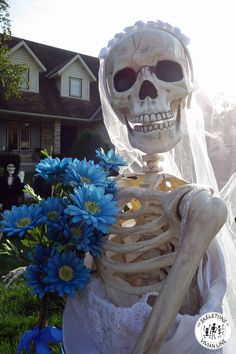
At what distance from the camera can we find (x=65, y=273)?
3.84 feet

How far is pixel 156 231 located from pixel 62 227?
0.34 metres

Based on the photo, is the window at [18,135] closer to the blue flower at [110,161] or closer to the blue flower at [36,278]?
the blue flower at [110,161]

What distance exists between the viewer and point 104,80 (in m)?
1.58

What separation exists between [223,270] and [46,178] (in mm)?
645

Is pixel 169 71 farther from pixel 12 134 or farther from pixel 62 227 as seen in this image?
pixel 12 134

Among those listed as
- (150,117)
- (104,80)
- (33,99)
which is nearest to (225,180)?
(150,117)

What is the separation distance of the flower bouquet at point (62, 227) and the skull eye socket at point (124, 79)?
1.08ft

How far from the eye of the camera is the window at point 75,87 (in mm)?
14953

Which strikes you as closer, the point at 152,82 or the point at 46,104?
the point at 152,82

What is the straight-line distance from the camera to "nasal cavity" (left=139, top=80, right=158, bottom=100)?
53.7 inches

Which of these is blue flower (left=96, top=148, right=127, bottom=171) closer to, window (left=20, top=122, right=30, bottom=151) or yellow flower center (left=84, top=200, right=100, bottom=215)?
yellow flower center (left=84, top=200, right=100, bottom=215)

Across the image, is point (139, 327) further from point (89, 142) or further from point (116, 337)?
point (89, 142)

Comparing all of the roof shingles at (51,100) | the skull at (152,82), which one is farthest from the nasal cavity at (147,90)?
the roof shingles at (51,100)

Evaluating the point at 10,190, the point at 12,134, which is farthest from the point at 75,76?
the point at 10,190
